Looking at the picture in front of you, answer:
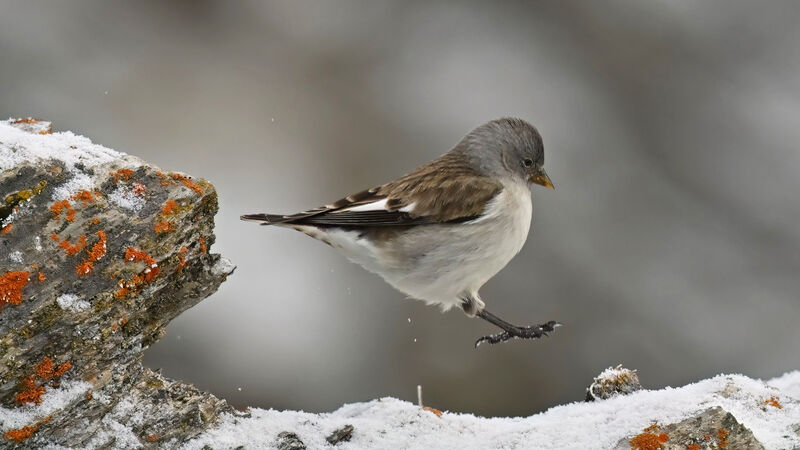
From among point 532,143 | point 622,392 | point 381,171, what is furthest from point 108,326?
point 381,171

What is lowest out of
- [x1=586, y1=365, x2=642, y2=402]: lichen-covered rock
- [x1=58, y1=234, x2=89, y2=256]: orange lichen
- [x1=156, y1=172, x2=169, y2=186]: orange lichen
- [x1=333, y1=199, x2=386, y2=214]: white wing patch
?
[x1=58, y1=234, x2=89, y2=256]: orange lichen

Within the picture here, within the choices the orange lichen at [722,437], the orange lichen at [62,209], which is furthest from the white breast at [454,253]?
the orange lichen at [62,209]

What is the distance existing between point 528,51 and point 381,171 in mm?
2763

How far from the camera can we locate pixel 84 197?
3.50 meters

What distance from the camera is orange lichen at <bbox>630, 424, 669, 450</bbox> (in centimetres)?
360

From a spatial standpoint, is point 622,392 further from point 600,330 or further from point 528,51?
point 528,51

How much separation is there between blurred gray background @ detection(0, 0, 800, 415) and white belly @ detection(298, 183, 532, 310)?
2233 millimetres

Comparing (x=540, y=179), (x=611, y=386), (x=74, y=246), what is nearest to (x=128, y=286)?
(x=74, y=246)

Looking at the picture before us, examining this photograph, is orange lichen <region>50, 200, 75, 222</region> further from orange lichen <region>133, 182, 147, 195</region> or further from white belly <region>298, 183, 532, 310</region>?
white belly <region>298, 183, 532, 310</region>

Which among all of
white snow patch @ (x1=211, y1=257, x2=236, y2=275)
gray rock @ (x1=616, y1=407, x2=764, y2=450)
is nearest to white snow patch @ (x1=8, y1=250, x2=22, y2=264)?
white snow patch @ (x1=211, y1=257, x2=236, y2=275)

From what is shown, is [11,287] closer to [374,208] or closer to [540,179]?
[374,208]

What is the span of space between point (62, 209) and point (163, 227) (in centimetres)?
40

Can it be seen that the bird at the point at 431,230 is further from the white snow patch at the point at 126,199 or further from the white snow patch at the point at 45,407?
the white snow patch at the point at 45,407

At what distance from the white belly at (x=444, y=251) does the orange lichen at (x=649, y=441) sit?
1930mm
